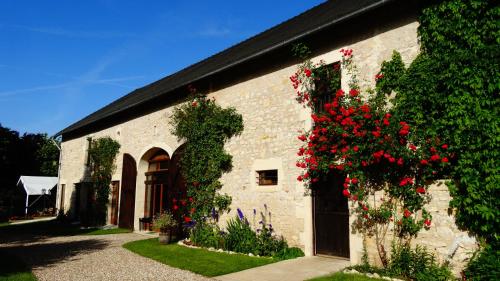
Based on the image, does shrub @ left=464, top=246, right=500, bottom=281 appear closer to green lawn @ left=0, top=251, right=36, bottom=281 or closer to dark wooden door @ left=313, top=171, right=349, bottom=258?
dark wooden door @ left=313, top=171, right=349, bottom=258

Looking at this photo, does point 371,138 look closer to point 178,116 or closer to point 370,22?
point 370,22

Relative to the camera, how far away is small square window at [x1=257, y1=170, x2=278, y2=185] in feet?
26.1

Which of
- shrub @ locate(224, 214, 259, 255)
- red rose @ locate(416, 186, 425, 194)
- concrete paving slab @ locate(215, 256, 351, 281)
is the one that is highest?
red rose @ locate(416, 186, 425, 194)

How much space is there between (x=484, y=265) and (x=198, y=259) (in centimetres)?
471

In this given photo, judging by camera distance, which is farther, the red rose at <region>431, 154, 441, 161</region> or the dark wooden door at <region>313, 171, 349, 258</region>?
the dark wooden door at <region>313, 171, 349, 258</region>

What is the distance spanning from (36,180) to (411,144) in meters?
25.1

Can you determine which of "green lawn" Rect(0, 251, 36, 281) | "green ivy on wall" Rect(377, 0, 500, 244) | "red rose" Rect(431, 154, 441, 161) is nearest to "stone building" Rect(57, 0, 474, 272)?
"green ivy on wall" Rect(377, 0, 500, 244)

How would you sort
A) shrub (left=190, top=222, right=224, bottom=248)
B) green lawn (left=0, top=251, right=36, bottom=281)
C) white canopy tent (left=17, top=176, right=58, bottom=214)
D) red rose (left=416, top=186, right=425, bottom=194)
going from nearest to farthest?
red rose (left=416, top=186, right=425, bottom=194) < green lawn (left=0, top=251, right=36, bottom=281) < shrub (left=190, top=222, right=224, bottom=248) < white canopy tent (left=17, top=176, right=58, bottom=214)

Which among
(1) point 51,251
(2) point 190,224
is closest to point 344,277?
(2) point 190,224

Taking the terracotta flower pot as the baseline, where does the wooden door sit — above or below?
above

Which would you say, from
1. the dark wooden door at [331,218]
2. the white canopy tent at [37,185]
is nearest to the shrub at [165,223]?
the dark wooden door at [331,218]

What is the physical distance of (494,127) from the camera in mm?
4777

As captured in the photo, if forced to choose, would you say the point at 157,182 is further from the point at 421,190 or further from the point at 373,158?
the point at 421,190

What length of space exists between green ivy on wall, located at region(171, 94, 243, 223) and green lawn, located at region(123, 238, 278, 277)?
1099 millimetres
